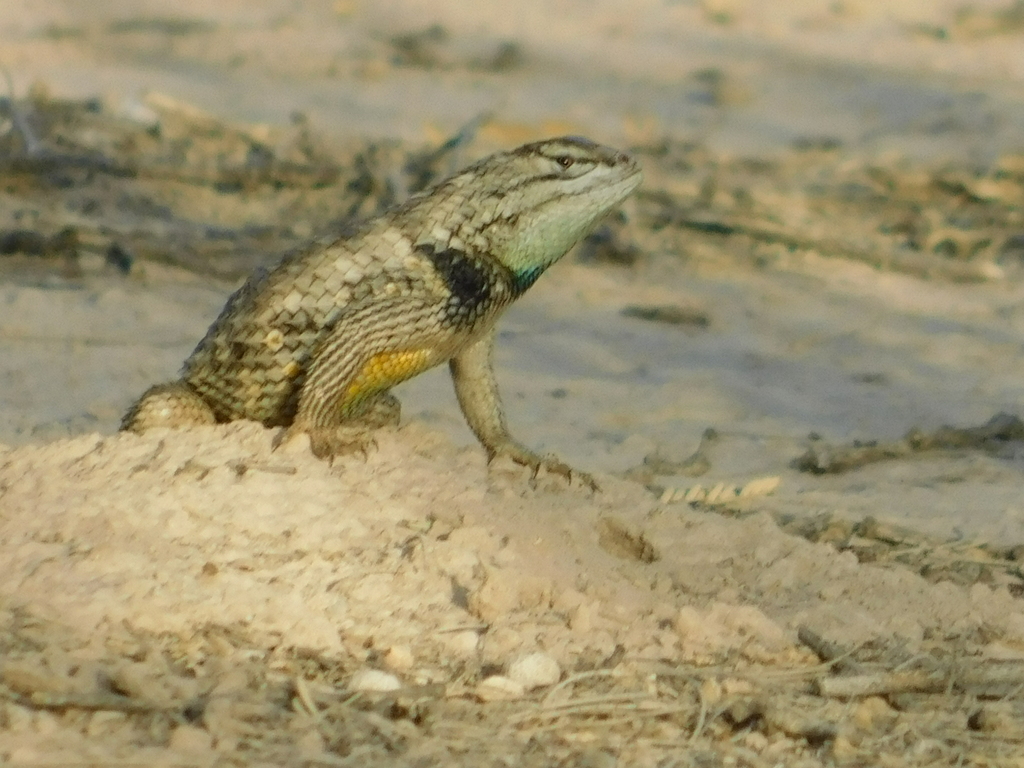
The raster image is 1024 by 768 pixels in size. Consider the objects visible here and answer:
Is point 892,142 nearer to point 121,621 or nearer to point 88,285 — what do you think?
point 88,285

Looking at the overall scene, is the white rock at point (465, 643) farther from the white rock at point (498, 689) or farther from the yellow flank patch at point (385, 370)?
the yellow flank patch at point (385, 370)

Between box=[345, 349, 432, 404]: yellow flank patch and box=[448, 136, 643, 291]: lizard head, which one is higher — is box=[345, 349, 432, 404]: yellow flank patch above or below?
below

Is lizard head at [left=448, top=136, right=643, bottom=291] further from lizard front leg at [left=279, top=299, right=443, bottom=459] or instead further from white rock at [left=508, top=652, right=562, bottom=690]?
white rock at [left=508, top=652, right=562, bottom=690]

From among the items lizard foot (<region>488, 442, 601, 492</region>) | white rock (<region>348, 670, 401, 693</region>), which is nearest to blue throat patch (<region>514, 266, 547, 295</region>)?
lizard foot (<region>488, 442, 601, 492</region>)

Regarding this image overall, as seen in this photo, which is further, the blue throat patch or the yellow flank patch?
the blue throat patch

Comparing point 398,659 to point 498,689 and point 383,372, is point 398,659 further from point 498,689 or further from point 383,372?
point 383,372

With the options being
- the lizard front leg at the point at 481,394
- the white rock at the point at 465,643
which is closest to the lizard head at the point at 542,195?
the lizard front leg at the point at 481,394

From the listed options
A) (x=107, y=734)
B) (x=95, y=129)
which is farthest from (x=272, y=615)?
(x=95, y=129)
